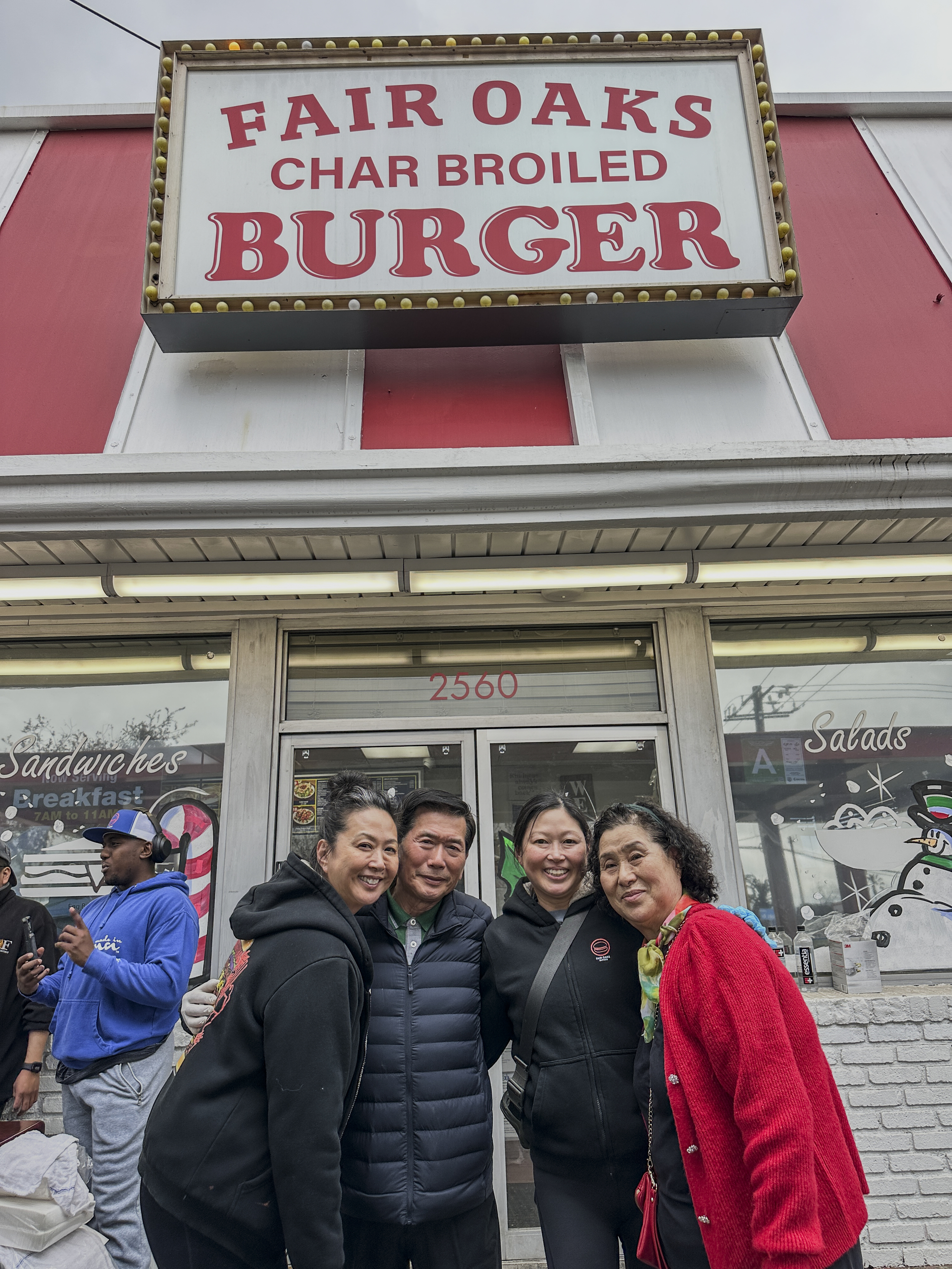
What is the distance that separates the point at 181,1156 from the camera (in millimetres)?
1854

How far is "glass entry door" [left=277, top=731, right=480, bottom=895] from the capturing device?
431cm

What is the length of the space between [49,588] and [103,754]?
98 cm

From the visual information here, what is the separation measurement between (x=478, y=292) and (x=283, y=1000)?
3.24 meters

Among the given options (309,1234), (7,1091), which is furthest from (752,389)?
(7,1091)

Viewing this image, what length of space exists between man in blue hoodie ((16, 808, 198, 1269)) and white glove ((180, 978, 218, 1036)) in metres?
0.93

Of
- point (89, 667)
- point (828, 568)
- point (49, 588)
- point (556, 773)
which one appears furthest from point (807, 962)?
point (49, 588)

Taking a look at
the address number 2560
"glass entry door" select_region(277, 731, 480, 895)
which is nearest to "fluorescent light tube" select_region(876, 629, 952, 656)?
the address number 2560

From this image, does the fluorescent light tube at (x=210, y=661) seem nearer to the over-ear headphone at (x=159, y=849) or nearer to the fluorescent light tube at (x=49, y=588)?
the fluorescent light tube at (x=49, y=588)

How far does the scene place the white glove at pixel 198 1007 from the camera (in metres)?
2.24

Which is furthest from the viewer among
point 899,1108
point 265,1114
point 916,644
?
point 916,644

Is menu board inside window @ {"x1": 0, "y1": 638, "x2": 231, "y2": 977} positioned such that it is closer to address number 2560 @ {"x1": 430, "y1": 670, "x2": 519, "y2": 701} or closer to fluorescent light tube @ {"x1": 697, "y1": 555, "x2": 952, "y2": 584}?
address number 2560 @ {"x1": 430, "y1": 670, "x2": 519, "y2": 701}

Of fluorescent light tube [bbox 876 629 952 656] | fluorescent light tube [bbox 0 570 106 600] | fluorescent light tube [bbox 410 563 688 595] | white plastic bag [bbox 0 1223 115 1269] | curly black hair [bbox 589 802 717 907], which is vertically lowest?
white plastic bag [bbox 0 1223 115 1269]

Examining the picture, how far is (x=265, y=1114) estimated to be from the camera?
1907mm

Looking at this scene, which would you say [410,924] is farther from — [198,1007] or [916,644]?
[916,644]
